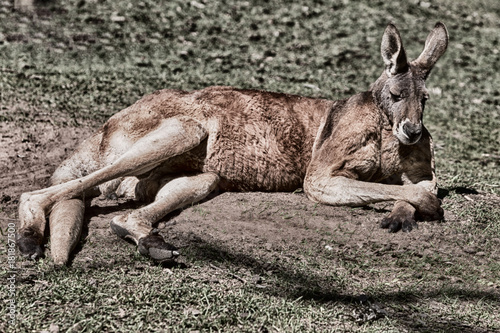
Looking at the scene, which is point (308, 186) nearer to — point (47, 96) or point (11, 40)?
point (47, 96)

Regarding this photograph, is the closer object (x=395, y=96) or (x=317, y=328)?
(x=317, y=328)

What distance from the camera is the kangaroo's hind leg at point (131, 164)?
5156 mm

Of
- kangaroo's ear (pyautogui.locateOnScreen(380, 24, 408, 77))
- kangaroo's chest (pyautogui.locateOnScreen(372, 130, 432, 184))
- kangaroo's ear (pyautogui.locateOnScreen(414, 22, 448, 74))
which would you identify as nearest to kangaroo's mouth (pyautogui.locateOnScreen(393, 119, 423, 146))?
kangaroo's chest (pyautogui.locateOnScreen(372, 130, 432, 184))

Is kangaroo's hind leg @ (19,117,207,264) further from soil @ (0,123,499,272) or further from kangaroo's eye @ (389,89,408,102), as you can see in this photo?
kangaroo's eye @ (389,89,408,102)

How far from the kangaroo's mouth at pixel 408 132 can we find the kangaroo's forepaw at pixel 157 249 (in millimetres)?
2125

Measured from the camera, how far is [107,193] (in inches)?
234

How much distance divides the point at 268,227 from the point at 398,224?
3.18 feet

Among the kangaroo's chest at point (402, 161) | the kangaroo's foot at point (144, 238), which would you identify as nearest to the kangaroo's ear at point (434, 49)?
the kangaroo's chest at point (402, 161)

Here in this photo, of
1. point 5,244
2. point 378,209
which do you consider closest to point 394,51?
point 378,209

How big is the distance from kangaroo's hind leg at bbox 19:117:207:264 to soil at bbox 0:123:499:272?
0.98ft

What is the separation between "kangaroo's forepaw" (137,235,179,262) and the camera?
15.0 feet

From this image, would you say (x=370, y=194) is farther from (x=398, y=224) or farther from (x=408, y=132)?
(x=408, y=132)

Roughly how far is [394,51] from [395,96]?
1.32 ft

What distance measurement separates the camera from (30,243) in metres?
4.77
